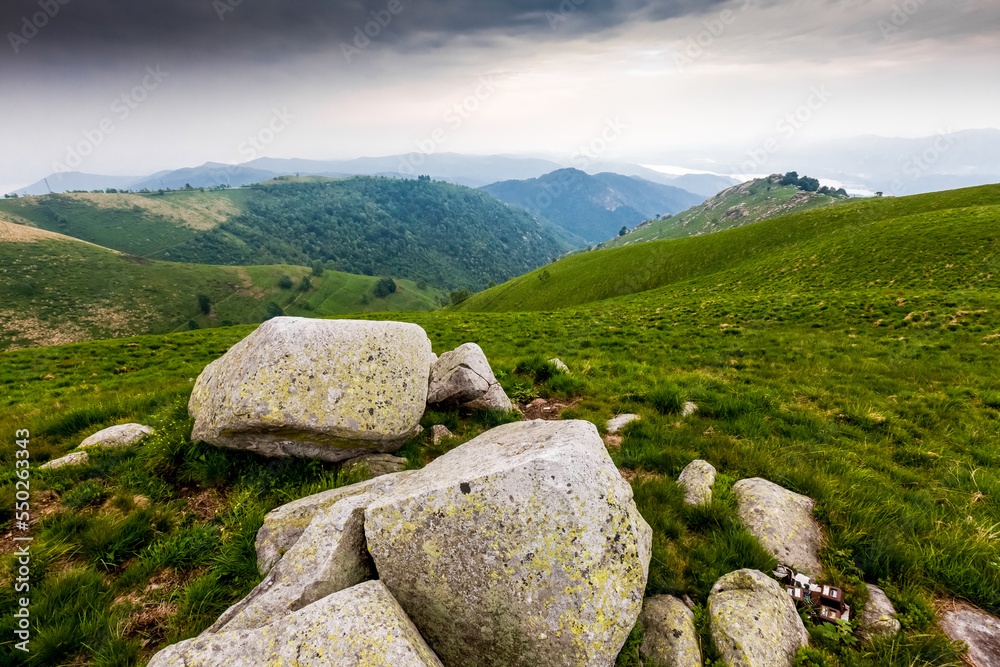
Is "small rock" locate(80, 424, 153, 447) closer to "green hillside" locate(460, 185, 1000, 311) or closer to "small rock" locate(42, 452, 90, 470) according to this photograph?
"small rock" locate(42, 452, 90, 470)

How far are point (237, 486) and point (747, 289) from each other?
146 ft

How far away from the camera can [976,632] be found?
12.8 feet

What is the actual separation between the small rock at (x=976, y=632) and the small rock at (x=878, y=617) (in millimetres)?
435

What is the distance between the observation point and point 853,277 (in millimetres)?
34406

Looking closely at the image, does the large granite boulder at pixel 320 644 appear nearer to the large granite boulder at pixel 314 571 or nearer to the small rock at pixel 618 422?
the large granite boulder at pixel 314 571

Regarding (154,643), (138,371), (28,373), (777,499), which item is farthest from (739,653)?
(28,373)

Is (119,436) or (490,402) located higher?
(490,402)

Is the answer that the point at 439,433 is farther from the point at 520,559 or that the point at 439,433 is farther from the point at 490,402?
the point at 520,559

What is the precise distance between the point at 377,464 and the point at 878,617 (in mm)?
6979

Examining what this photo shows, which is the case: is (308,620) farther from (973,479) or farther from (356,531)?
(973,479)

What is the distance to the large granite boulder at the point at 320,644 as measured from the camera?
3154 millimetres

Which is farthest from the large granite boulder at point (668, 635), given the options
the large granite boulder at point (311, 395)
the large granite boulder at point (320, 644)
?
the large granite boulder at point (311, 395)

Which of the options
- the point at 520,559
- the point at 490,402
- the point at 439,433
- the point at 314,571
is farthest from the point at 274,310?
the point at 520,559

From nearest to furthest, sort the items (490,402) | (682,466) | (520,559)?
(520,559), (682,466), (490,402)
